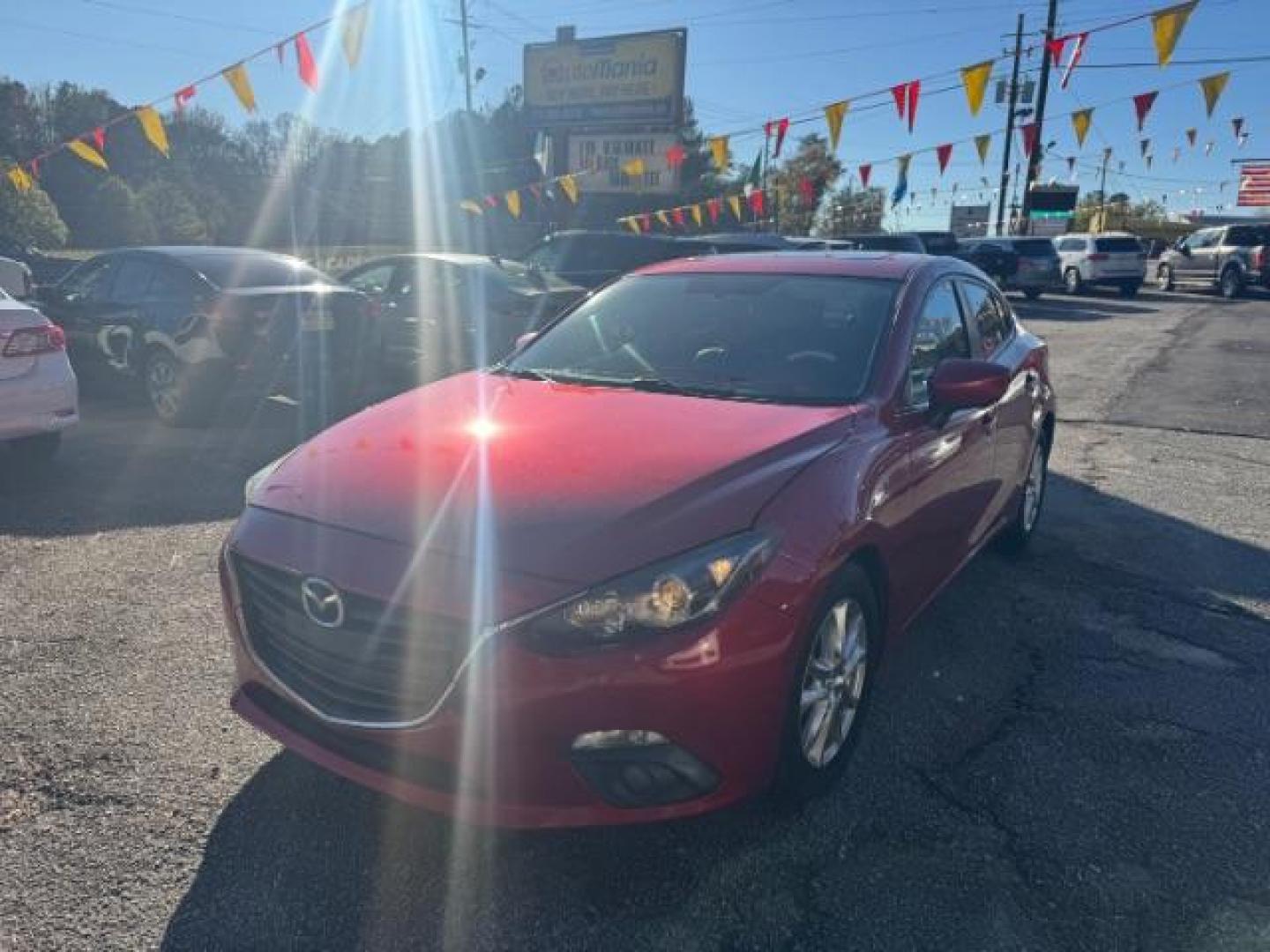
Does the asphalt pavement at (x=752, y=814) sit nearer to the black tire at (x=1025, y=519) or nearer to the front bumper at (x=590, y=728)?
the black tire at (x=1025, y=519)

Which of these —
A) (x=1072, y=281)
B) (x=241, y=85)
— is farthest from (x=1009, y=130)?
(x=241, y=85)

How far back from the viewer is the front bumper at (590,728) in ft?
7.07

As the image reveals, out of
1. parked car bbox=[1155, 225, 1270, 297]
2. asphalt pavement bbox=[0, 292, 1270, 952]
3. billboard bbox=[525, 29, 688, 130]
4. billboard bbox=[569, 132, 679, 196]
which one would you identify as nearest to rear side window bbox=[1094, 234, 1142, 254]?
parked car bbox=[1155, 225, 1270, 297]

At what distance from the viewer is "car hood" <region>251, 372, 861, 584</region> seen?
7.57 feet

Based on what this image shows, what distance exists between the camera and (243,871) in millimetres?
2449

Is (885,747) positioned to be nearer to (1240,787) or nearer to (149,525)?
(1240,787)

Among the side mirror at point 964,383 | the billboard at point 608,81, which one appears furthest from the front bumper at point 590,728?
the billboard at point 608,81

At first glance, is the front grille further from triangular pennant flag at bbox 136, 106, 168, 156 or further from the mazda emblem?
triangular pennant flag at bbox 136, 106, 168, 156

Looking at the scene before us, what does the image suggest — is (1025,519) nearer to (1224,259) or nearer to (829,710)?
(829,710)

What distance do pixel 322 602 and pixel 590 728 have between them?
2.51 ft

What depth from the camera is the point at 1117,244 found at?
86.4 feet

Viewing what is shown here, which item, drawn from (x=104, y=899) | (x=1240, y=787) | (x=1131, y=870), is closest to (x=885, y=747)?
(x=1131, y=870)

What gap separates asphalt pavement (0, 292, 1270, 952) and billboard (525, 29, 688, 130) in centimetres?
1917

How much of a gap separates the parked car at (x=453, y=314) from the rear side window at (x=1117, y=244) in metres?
21.7
